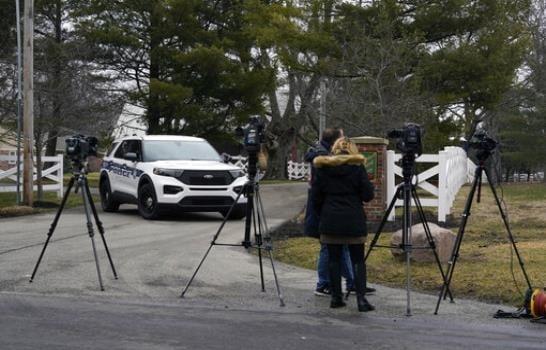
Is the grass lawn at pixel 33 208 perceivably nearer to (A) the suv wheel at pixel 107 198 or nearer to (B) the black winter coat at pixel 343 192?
(A) the suv wheel at pixel 107 198

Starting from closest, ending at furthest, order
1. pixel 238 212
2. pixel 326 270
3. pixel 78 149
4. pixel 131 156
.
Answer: pixel 326 270 → pixel 78 149 → pixel 238 212 → pixel 131 156

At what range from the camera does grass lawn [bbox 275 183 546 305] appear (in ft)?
26.5

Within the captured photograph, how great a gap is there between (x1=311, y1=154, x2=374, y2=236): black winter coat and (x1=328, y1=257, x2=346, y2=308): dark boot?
34cm

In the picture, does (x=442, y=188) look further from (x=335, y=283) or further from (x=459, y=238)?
(x=335, y=283)

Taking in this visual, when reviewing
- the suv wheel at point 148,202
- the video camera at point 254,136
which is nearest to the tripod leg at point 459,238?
the video camera at point 254,136

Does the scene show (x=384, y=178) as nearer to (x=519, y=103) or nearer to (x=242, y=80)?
(x=242, y=80)

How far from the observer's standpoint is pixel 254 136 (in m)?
8.10

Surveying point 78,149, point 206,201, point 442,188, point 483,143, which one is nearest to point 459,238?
point 483,143

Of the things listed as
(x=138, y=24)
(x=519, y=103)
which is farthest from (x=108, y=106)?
(x=519, y=103)

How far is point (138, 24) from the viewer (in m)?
30.8

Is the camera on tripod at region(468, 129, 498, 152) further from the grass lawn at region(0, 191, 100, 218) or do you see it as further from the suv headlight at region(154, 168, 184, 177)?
the grass lawn at region(0, 191, 100, 218)

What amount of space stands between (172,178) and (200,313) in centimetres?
835

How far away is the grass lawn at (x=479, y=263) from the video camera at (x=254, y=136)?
2.19 metres

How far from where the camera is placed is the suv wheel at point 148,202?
15039mm
